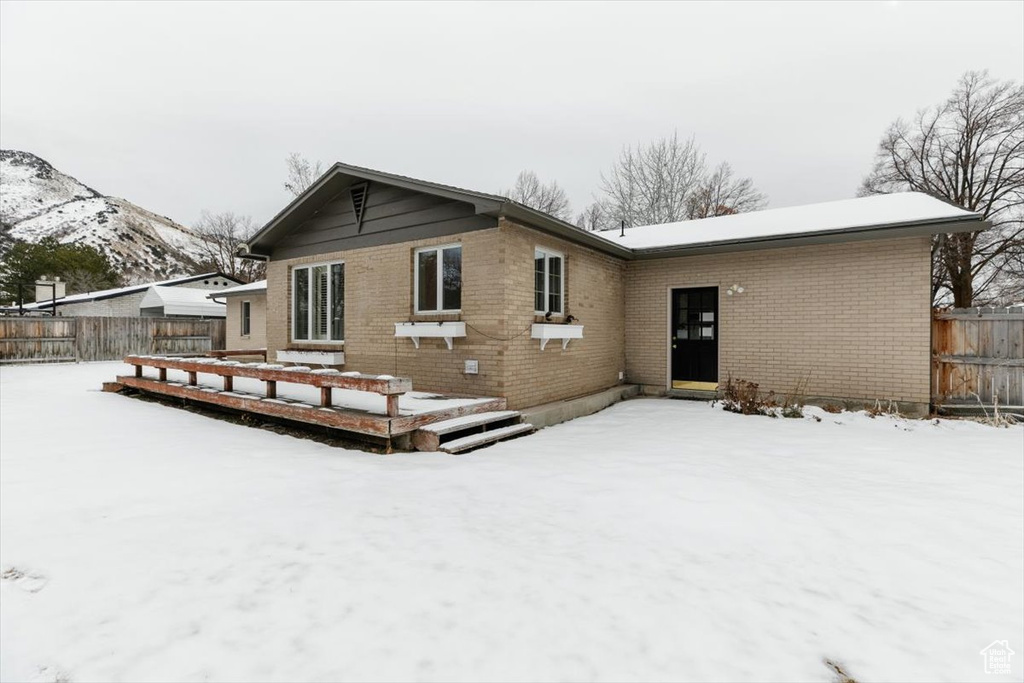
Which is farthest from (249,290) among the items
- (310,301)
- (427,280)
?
(427,280)

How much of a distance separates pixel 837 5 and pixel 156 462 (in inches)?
747

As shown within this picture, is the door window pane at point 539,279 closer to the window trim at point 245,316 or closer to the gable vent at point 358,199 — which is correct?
the gable vent at point 358,199

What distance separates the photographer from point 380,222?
25.4 ft

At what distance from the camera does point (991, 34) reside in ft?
49.6

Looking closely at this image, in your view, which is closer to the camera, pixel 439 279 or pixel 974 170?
pixel 439 279

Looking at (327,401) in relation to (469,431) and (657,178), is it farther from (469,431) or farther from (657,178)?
(657,178)

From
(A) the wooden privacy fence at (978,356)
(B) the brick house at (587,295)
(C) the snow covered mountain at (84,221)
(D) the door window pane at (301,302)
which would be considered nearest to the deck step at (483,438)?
(B) the brick house at (587,295)

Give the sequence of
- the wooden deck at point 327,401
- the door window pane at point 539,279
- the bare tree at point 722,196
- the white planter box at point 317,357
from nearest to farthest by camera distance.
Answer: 1. the wooden deck at point 327,401
2. the door window pane at point 539,279
3. the white planter box at point 317,357
4. the bare tree at point 722,196

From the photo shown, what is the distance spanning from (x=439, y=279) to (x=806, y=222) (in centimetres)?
671

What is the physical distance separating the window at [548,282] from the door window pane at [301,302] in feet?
15.9

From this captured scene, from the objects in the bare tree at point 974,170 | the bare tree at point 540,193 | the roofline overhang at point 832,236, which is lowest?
the roofline overhang at point 832,236

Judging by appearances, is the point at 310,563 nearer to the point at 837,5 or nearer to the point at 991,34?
the point at 837,5

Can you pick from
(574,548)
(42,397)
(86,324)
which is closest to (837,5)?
(574,548)

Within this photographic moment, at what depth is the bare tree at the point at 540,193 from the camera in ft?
89.0
